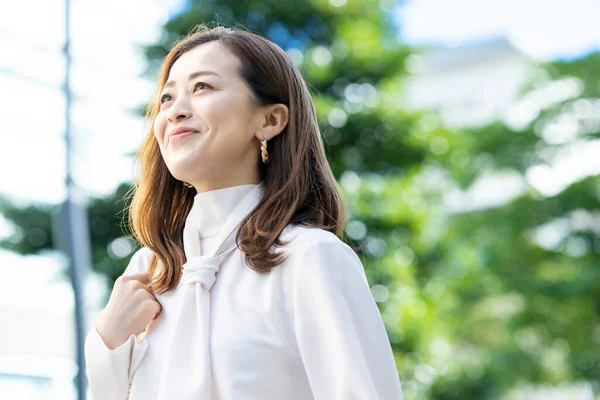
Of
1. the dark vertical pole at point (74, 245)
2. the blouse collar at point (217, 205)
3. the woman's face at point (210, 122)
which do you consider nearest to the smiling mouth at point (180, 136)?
the woman's face at point (210, 122)

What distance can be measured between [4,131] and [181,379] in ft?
19.7

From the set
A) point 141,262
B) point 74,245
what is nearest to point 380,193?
point 74,245

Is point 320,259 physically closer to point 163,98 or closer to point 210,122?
point 210,122

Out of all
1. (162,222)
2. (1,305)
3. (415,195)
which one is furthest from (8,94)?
(162,222)

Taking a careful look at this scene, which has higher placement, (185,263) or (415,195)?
(185,263)

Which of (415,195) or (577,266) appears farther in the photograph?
(577,266)

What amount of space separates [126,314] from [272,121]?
0.40m

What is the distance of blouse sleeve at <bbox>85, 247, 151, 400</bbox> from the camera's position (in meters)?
1.38

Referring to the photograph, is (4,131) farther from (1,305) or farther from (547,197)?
(547,197)

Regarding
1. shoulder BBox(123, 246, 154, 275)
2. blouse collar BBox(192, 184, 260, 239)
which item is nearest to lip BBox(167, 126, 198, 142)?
blouse collar BBox(192, 184, 260, 239)

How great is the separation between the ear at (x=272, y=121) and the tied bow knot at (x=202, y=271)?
0.24 m

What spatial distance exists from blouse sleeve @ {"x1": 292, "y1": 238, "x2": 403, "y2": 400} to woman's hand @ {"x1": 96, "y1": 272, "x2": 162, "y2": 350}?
0.26 meters

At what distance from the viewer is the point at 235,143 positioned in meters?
1.48

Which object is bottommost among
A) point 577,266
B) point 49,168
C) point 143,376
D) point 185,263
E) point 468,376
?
point 468,376
